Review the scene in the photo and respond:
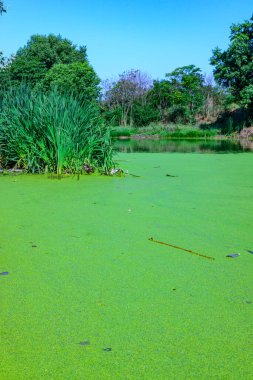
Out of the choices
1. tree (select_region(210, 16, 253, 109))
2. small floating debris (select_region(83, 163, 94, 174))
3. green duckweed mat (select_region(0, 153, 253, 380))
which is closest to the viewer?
green duckweed mat (select_region(0, 153, 253, 380))

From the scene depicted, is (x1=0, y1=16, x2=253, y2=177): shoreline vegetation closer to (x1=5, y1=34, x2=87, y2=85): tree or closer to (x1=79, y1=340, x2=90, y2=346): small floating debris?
(x1=5, y1=34, x2=87, y2=85): tree

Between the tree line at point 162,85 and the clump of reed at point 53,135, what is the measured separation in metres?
13.4

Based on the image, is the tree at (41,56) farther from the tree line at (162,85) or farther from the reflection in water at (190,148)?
the reflection in water at (190,148)

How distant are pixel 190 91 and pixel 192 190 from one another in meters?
23.6

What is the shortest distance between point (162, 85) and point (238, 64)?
9529 mm

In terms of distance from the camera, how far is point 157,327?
3.79 ft

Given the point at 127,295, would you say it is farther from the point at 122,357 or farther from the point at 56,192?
the point at 56,192

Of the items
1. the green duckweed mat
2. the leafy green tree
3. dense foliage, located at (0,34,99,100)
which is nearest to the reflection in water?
the green duckweed mat

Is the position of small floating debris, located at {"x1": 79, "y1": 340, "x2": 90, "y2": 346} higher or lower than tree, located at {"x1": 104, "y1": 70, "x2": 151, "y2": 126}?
lower

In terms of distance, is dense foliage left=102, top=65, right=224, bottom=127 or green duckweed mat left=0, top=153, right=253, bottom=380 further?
dense foliage left=102, top=65, right=224, bottom=127

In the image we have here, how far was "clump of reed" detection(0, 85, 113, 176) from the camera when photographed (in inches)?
153

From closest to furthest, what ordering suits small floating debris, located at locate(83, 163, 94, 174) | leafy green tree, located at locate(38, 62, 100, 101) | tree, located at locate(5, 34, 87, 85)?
small floating debris, located at locate(83, 163, 94, 174) → leafy green tree, located at locate(38, 62, 100, 101) → tree, located at locate(5, 34, 87, 85)

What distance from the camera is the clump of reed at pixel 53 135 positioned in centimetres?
388

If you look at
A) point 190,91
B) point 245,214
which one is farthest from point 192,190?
point 190,91
